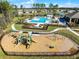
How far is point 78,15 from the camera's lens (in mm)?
36688

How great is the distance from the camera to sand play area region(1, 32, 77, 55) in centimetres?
1835

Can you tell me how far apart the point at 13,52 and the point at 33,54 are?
184 cm

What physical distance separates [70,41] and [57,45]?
2.25 metres

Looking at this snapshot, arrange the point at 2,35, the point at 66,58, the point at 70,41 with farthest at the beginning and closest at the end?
1. the point at 2,35
2. the point at 70,41
3. the point at 66,58

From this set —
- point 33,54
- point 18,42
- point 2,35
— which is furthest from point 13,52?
point 2,35

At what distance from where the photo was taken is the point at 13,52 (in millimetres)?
17031

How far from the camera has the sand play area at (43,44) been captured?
1835 centimetres

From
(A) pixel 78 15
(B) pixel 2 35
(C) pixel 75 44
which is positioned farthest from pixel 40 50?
(A) pixel 78 15

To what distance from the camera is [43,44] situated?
2014 cm

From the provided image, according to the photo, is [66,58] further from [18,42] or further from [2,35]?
[2,35]

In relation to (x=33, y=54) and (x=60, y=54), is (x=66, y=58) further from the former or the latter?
(x=33, y=54)

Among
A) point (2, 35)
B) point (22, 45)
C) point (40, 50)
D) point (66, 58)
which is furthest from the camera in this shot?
point (2, 35)

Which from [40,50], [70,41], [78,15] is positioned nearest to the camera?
[40,50]

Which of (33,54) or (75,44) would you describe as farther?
(75,44)
